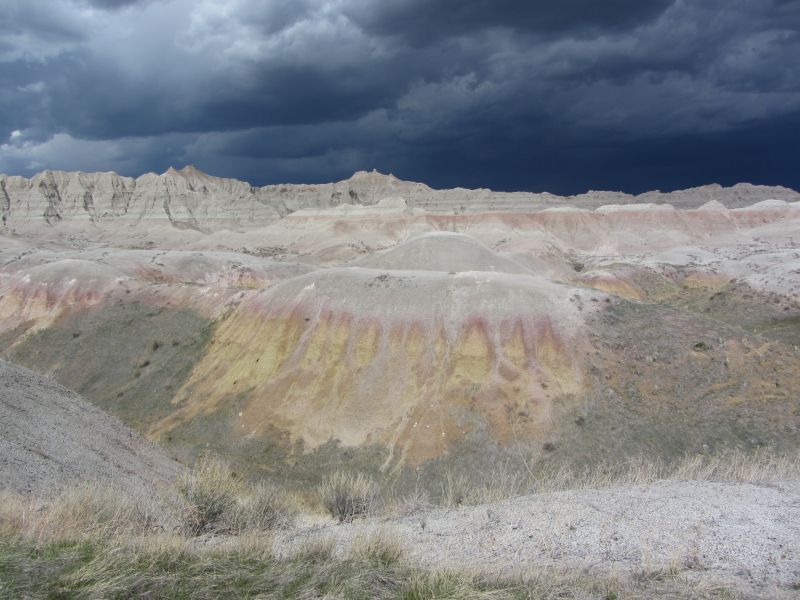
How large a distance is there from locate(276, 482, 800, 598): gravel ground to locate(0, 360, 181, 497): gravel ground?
5616 millimetres

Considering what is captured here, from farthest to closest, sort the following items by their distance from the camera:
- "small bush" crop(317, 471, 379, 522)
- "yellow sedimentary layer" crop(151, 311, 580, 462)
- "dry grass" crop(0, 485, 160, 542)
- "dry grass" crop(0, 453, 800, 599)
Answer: "yellow sedimentary layer" crop(151, 311, 580, 462)
"small bush" crop(317, 471, 379, 522)
"dry grass" crop(0, 485, 160, 542)
"dry grass" crop(0, 453, 800, 599)

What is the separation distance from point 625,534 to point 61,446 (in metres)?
12.2

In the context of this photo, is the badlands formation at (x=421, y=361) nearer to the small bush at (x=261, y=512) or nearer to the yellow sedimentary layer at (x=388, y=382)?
the yellow sedimentary layer at (x=388, y=382)

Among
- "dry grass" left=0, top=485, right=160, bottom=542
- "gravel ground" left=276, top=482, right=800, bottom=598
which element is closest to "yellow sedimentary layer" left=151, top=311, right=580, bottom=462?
"gravel ground" left=276, top=482, right=800, bottom=598

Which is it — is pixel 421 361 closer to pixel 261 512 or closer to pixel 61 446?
pixel 61 446

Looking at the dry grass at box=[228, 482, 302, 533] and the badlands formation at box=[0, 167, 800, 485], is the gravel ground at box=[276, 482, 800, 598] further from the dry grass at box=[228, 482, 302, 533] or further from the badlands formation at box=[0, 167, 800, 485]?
the badlands formation at box=[0, 167, 800, 485]

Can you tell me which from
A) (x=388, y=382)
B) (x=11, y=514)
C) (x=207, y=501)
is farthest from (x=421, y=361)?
(x=11, y=514)

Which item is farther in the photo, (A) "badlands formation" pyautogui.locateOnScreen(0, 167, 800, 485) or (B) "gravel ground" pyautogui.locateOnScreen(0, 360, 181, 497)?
(A) "badlands formation" pyautogui.locateOnScreen(0, 167, 800, 485)

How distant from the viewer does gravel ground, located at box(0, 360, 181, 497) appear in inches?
453

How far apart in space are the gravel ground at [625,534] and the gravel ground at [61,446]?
562 cm

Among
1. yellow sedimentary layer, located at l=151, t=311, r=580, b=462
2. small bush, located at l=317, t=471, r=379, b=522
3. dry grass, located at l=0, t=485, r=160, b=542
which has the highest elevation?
dry grass, located at l=0, t=485, r=160, b=542

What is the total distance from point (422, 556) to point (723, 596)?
3.42 m

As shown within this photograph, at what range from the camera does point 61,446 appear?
13789 millimetres

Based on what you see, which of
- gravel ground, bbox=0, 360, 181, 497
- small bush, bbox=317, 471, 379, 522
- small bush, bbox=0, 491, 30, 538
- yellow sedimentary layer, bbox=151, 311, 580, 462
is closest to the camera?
small bush, bbox=0, 491, 30, 538
